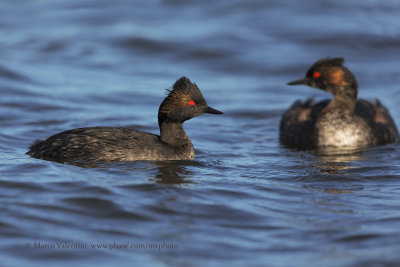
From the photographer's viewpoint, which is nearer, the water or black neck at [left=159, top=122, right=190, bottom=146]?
the water

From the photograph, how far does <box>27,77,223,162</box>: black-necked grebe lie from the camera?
Result: 911 cm

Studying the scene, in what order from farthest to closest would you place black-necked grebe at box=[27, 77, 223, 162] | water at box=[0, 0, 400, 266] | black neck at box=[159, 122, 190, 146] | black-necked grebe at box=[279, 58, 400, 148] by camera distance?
black-necked grebe at box=[279, 58, 400, 148]
black neck at box=[159, 122, 190, 146]
black-necked grebe at box=[27, 77, 223, 162]
water at box=[0, 0, 400, 266]

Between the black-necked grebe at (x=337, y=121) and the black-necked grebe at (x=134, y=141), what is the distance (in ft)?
8.70

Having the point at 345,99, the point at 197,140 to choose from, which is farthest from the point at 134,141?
the point at 345,99

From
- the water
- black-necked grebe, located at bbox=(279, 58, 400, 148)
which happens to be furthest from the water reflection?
black-necked grebe, located at bbox=(279, 58, 400, 148)

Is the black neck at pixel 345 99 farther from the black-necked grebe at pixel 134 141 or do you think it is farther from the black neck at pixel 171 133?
the black neck at pixel 171 133

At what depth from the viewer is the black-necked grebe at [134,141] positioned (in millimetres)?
9109

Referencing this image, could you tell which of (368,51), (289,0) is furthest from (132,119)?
(289,0)

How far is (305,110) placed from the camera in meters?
12.4

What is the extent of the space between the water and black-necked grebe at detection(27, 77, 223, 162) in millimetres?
201

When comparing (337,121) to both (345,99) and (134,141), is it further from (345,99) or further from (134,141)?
(134,141)

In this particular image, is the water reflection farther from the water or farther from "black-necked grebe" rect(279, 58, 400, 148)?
"black-necked grebe" rect(279, 58, 400, 148)

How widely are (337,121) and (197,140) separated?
→ 2.27 m

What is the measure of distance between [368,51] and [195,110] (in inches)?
380
